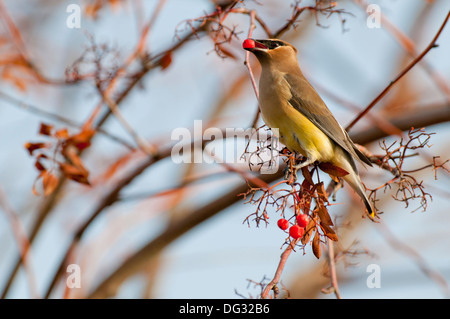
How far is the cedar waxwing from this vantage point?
3.32 metres

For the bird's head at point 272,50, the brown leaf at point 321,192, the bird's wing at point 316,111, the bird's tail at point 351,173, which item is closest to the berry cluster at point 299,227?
the brown leaf at point 321,192

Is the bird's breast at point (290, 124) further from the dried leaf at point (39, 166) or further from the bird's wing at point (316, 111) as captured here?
the dried leaf at point (39, 166)

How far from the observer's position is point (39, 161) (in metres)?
3.46

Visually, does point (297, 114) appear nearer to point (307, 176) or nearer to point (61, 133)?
point (307, 176)

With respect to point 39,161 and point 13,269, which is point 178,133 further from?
point 13,269

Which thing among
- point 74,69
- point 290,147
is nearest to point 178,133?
point 74,69

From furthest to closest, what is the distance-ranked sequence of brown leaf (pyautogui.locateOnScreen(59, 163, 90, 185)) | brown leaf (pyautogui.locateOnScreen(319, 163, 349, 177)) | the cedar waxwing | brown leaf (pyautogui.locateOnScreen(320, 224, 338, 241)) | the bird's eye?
the bird's eye → brown leaf (pyautogui.locateOnScreen(59, 163, 90, 185)) → the cedar waxwing → brown leaf (pyautogui.locateOnScreen(319, 163, 349, 177)) → brown leaf (pyautogui.locateOnScreen(320, 224, 338, 241))

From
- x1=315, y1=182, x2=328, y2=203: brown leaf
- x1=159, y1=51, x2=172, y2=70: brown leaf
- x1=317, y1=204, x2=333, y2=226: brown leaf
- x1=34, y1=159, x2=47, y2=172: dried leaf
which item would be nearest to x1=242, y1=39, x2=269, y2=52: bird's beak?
x1=159, y1=51, x2=172, y2=70: brown leaf

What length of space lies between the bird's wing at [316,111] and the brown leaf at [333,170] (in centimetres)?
41

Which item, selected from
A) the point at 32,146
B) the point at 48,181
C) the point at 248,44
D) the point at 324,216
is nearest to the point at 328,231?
the point at 324,216

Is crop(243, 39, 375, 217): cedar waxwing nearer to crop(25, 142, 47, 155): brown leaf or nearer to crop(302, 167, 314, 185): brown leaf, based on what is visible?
crop(302, 167, 314, 185): brown leaf

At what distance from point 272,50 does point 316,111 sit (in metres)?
0.46

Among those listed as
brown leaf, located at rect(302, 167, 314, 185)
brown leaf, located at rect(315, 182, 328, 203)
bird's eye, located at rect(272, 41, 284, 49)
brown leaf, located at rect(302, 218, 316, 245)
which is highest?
bird's eye, located at rect(272, 41, 284, 49)

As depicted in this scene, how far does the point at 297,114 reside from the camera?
352cm
